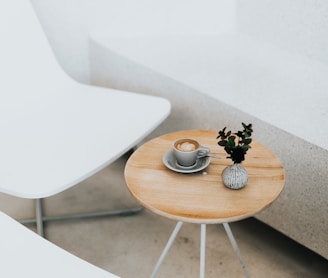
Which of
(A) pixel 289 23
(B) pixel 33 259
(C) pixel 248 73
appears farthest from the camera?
(A) pixel 289 23

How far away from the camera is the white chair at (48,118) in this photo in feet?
5.68

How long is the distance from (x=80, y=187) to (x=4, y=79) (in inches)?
23.1

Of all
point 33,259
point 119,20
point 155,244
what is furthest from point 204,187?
point 119,20

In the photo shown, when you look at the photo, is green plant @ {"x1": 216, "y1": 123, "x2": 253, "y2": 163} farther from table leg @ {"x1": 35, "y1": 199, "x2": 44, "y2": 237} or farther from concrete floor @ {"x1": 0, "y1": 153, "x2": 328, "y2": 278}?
table leg @ {"x1": 35, "y1": 199, "x2": 44, "y2": 237}

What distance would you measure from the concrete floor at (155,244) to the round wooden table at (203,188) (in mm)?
417

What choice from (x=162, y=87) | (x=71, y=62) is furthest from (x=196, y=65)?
(x=71, y=62)

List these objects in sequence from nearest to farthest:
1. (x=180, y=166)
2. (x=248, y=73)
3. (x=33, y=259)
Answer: (x=33, y=259) < (x=180, y=166) < (x=248, y=73)

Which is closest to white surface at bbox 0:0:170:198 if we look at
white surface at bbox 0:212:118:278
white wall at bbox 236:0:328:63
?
white surface at bbox 0:212:118:278

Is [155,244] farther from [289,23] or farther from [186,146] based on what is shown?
[289,23]

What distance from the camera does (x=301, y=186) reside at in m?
1.89

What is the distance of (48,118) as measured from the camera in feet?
6.88

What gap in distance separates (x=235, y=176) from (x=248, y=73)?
884 millimetres

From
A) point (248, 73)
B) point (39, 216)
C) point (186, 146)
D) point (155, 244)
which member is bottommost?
point (155, 244)

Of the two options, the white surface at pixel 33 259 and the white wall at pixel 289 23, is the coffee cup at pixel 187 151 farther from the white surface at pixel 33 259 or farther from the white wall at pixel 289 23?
the white wall at pixel 289 23
